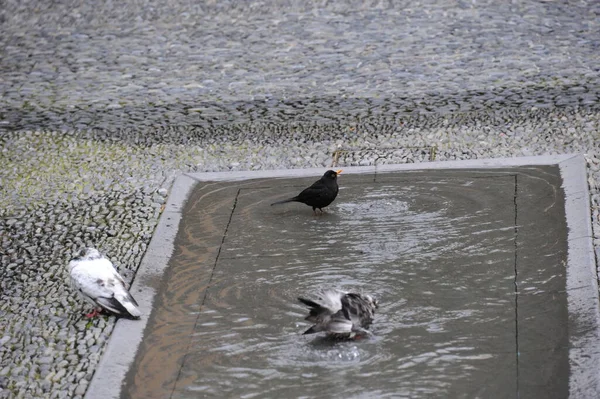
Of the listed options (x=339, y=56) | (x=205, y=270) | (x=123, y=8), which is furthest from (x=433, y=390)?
(x=123, y=8)

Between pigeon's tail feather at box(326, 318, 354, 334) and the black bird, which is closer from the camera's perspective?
pigeon's tail feather at box(326, 318, 354, 334)

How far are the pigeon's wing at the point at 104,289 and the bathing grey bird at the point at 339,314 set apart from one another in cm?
129

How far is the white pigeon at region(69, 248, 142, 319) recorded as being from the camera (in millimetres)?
6227

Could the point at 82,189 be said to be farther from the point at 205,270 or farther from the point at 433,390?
the point at 433,390

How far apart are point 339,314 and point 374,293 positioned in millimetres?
713

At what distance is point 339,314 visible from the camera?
5707 millimetres

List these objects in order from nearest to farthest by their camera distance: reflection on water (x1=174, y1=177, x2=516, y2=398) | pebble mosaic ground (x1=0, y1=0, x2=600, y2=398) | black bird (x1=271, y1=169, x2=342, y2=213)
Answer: reflection on water (x1=174, y1=177, x2=516, y2=398) → pebble mosaic ground (x1=0, y1=0, x2=600, y2=398) → black bird (x1=271, y1=169, x2=342, y2=213)

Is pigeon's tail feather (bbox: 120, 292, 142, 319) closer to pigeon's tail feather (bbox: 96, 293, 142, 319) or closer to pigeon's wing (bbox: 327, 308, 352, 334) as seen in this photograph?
pigeon's tail feather (bbox: 96, 293, 142, 319)

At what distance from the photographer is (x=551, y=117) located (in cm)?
951

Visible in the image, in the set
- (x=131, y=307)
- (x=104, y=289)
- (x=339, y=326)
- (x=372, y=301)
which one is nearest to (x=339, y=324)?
(x=339, y=326)

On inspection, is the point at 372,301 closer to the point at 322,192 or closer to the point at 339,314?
the point at 339,314

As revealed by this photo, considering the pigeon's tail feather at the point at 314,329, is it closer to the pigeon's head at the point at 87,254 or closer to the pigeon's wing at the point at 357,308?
the pigeon's wing at the point at 357,308

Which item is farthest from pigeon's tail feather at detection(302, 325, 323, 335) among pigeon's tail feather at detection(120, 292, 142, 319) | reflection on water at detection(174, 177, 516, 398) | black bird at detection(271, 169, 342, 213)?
black bird at detection(271, 169, 342, 213)

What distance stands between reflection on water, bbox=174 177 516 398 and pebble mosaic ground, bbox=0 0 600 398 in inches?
30.6
